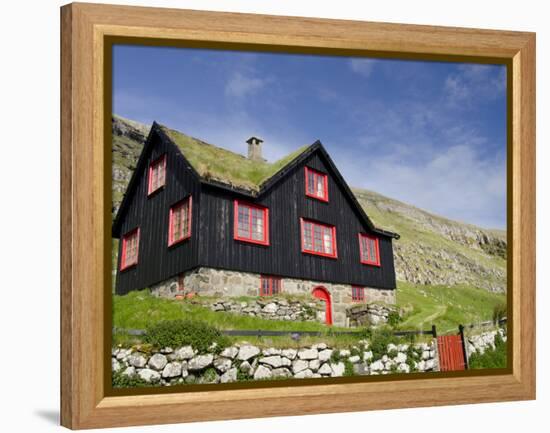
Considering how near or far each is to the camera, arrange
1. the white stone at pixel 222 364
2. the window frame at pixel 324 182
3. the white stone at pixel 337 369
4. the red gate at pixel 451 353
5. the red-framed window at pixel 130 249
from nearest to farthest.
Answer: the red-framed window at pixel 130 249, the white stone at pixel 222 364, the white stone at pixel 337 369, the window frame at pixel 324 182, the red gate at pixel 451 353

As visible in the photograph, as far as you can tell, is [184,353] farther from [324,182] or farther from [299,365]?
[324,182]

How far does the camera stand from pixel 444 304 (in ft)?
40.6

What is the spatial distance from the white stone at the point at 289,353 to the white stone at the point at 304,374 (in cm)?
19

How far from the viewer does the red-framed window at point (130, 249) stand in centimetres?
1068

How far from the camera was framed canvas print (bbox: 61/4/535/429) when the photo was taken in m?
10.3

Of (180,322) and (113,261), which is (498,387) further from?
(113,261)

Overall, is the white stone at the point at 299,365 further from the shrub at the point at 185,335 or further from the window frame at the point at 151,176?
the window frame at the point at 151,176

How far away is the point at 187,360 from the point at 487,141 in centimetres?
472

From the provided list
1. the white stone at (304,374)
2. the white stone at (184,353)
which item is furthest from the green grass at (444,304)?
the white stone at (184,353)

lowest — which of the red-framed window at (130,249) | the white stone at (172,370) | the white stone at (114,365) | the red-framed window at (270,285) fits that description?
the white stone at (172,370)

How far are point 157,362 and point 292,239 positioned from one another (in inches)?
91.2

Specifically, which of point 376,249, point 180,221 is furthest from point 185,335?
point 376,249

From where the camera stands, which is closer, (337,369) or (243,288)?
(243,288)

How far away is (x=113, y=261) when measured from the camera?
1048 cm
